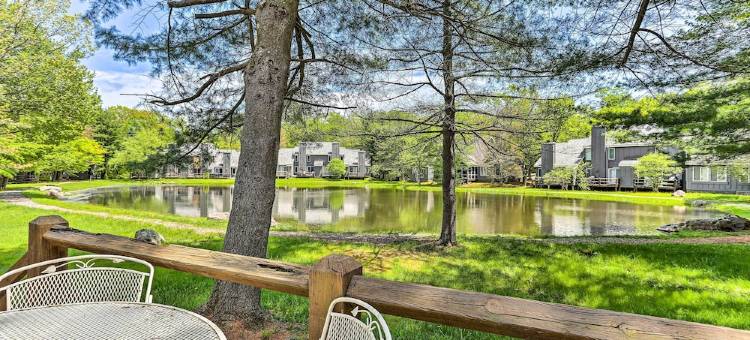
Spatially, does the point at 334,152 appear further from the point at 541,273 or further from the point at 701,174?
the point at 541,273

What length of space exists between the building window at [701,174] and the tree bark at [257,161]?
30.0m

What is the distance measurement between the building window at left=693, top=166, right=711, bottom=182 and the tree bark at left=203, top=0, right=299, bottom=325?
98.3 ft

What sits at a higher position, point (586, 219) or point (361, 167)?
point (361, 167)

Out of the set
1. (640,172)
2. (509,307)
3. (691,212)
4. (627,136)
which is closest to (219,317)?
(509,307)

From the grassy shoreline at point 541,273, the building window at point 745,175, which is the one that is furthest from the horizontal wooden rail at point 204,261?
the building window at point 745,175

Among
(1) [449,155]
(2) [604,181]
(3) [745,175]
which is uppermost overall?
(1) [449,155]

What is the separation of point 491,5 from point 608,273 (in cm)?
427

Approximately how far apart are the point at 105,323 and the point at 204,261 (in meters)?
0.57

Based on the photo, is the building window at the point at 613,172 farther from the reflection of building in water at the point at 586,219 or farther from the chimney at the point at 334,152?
the chimney at the point at 334,152

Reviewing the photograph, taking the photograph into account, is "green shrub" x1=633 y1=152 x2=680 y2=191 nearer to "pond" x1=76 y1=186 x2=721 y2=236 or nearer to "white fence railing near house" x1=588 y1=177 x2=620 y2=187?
"white fence railing near house" x1=588 y1=177 x2=620 y2=187

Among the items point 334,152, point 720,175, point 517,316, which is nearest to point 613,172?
point 720,175

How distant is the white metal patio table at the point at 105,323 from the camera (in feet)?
5.02

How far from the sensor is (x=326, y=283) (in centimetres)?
175

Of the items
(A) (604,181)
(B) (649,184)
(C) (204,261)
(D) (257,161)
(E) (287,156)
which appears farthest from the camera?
(E) (287,156)
